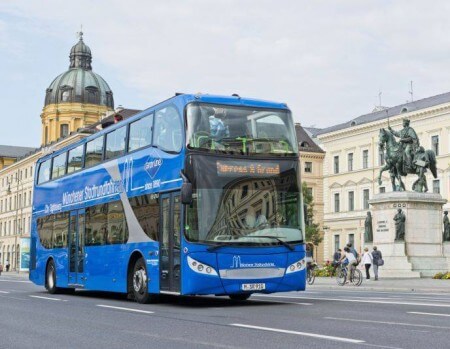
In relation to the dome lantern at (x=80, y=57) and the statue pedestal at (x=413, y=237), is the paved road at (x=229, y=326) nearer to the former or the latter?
the statue pedestal at (x=413, y=237)

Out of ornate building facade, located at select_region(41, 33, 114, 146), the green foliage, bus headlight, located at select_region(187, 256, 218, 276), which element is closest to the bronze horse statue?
the green foliage

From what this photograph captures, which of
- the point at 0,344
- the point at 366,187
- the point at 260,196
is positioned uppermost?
the point at 366,187

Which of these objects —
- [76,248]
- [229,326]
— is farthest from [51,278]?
[229,326]

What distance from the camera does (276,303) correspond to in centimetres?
1944

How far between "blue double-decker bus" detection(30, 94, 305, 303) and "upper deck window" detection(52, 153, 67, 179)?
5.50 m

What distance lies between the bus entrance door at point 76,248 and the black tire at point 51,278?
2.08 m

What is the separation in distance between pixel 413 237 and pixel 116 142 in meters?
19.8

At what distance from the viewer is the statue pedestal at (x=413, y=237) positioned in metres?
37.6

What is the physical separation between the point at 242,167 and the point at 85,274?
23.8 ft

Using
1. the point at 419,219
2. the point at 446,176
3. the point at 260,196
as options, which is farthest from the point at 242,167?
the point at 446,176

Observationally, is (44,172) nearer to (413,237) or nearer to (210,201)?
(210,201)

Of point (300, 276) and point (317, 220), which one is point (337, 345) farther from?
point (317, 220)

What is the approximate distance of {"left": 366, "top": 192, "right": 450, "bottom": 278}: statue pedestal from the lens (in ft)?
123

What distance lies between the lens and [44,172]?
2778 cm
